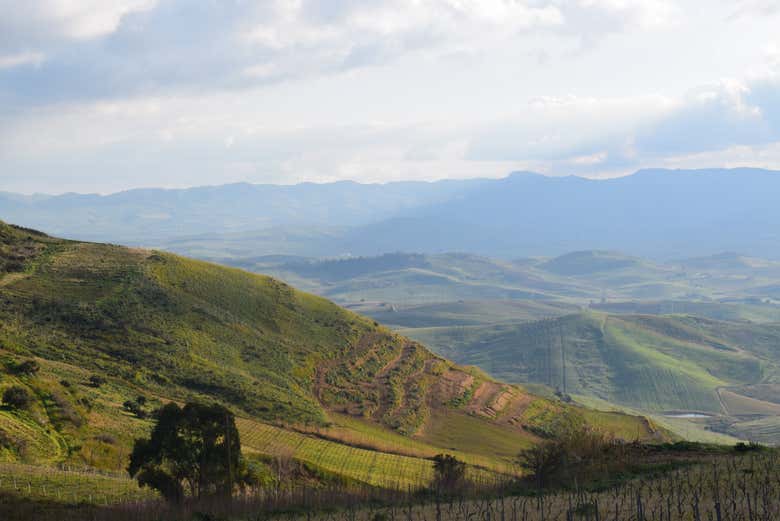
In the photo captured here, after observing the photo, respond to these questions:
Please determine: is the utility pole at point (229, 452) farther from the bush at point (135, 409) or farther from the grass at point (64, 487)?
the bush at point (135, 409)

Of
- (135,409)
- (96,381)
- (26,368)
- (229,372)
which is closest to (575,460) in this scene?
(135,409)

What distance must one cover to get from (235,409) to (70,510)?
4162 cm

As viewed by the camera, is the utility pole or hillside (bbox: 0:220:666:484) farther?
hillside (bbox: 0:220:666:484)

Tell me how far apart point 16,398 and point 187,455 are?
703 inches

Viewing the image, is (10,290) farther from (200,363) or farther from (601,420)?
(601,420)

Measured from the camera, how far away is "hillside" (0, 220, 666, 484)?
47094 millimetres

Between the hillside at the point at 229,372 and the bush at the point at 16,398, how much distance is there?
0.78 meters

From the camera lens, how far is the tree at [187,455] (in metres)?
28.4

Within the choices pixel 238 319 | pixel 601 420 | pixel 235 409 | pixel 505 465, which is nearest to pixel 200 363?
pixel 235 409

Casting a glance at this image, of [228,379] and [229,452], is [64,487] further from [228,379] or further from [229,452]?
[228,379]

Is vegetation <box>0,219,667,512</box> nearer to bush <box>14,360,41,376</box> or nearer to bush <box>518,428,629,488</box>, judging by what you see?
bush <box>14,360,41,376</box>

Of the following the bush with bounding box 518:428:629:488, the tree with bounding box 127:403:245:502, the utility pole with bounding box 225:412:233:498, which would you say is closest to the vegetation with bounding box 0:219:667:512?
the tree with bounding box 127:403:245:502

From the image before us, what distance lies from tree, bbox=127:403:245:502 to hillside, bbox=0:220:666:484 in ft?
36.5

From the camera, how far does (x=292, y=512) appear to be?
2458 cm
